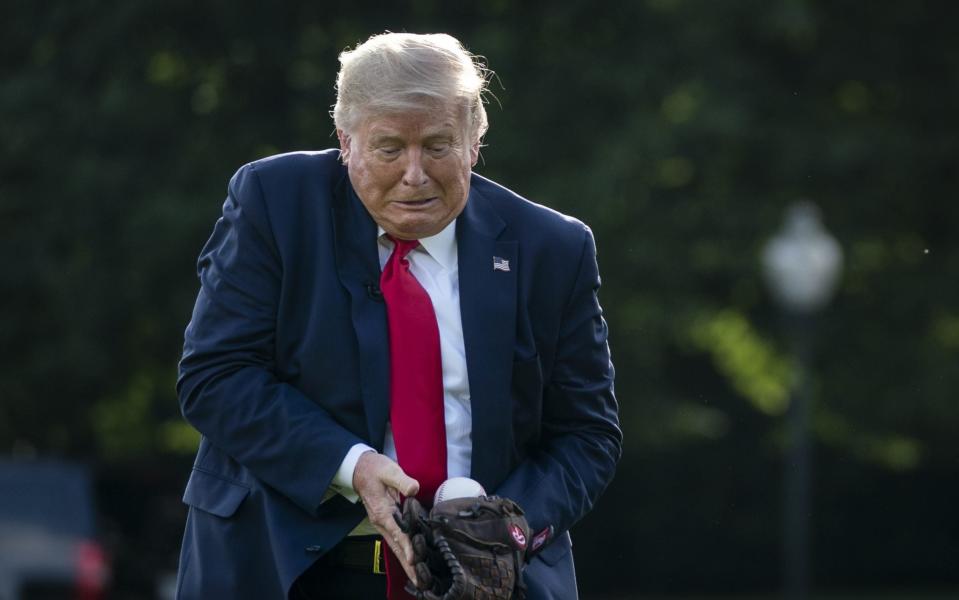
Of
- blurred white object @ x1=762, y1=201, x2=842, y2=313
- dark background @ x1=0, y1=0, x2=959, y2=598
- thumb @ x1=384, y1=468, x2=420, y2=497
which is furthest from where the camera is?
blurred white object @ x1=762, y1=201, x2=842, y2=313

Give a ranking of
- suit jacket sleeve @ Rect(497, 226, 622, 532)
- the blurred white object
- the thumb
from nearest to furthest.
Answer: the thumb, suit jacket sleeve @ Rect(497, 226, 622, 532), the blurred white object

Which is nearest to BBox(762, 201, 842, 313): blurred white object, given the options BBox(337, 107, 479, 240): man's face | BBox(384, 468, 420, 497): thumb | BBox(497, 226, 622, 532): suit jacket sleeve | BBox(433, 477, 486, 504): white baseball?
BBox(497, 226, 622, 532): suit jacket sleeve

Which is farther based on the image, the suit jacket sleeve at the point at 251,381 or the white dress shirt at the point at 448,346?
the white dress shirt at the point at 448,346

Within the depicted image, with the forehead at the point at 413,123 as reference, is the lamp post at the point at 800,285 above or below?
below

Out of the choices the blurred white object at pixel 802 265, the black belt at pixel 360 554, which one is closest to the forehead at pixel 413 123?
the black belt at pixel 360 554

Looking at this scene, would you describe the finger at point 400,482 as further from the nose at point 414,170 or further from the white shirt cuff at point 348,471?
the nose at point 414,170

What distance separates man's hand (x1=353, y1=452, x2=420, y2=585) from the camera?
3076mm

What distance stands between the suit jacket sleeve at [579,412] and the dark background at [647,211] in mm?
9560

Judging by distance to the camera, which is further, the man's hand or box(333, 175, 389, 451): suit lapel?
box(333, 175, 389, 451): suit lapel

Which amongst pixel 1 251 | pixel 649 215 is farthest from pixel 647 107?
pixel 1 251

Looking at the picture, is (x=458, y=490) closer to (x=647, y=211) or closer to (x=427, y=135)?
(x=427, y=135)

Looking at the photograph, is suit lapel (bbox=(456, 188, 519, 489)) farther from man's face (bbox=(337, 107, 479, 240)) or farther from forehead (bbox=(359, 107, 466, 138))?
forehead (bbox=(359, 107, 466, 138))

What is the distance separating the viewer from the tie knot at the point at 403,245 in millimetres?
3348

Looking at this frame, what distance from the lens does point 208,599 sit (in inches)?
126
